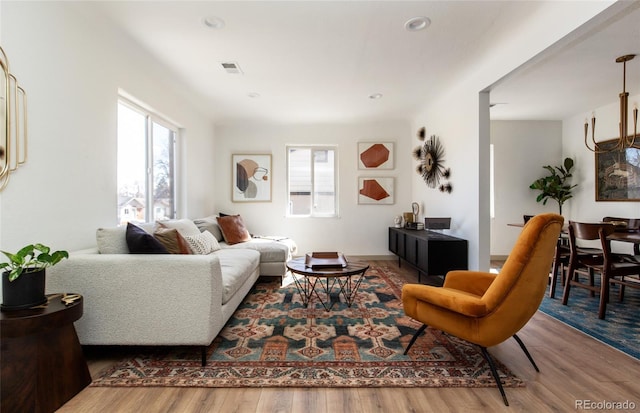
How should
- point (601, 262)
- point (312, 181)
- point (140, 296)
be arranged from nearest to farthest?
point (140, 296)
point (601, 262)
point (312, 181)

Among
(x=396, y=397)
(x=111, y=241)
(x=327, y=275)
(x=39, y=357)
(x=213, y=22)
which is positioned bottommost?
(x=396, y=397)

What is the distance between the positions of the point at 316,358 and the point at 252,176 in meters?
3.88

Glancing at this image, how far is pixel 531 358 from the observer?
1.89m

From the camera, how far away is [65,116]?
6.61 feet

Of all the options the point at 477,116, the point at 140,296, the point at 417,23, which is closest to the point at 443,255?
the point at 477,116

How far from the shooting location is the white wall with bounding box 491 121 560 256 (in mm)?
5094

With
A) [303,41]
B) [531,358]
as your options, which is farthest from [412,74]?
[531,358]

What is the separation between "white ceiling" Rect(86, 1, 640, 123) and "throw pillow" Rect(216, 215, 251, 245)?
69.5 inches

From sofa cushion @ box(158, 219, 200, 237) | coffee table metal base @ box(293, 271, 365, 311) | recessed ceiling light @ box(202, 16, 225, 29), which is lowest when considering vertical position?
coffee table metal base @ box(293, 271, 365, 311)

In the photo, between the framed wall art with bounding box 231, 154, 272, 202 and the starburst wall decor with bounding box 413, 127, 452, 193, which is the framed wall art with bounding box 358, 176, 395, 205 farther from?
the framed wall art with bounding box 231, 154, 272, 202

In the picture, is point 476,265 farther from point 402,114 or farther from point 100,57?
point 100,57

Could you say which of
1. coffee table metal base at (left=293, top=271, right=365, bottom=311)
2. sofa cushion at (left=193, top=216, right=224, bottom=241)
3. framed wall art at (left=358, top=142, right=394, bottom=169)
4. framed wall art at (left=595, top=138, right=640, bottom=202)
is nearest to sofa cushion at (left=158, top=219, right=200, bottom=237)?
sofa cushion at (left=193, top=216, right=224, bottom=241)

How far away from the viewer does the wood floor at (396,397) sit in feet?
4.98

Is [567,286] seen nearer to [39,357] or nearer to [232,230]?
[232,230]
